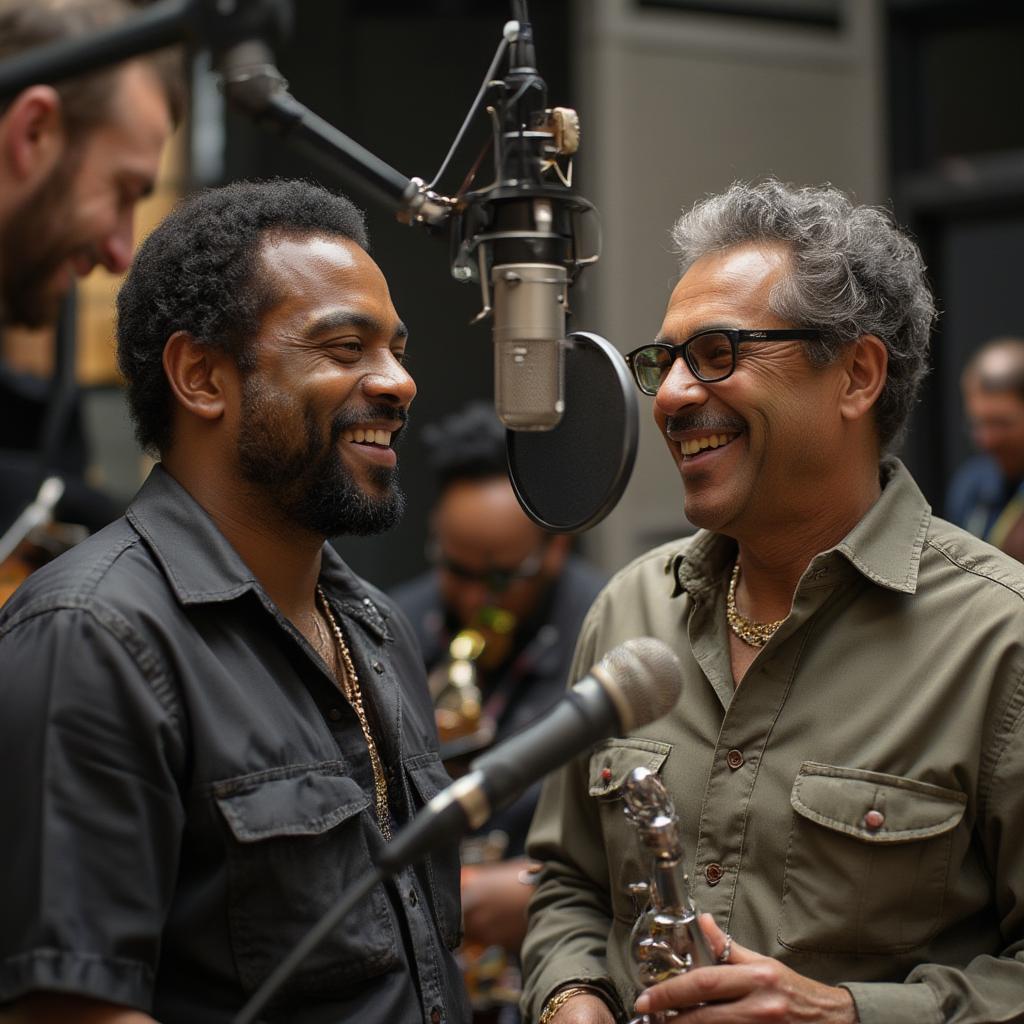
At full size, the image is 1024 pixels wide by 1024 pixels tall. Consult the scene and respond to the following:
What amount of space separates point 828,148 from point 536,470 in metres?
5.08

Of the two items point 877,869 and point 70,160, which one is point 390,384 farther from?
point 877,869

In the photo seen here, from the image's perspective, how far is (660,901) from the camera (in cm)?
214

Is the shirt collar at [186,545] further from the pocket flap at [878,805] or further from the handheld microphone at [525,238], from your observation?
the pocket flap at [878,805]

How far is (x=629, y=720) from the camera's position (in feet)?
5.67

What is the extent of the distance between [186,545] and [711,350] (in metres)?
0.92

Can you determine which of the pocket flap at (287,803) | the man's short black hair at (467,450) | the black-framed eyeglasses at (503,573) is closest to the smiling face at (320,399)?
the pocket flap at (287,803)

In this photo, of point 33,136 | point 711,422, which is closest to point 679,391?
point 711,422

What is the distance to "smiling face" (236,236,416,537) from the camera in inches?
90.8

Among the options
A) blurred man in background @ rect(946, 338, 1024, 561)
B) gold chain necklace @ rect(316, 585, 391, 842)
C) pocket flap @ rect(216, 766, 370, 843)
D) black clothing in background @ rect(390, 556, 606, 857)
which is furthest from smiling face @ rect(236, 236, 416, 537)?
blurred man in background @ rect(946, 338, 1024, 561)

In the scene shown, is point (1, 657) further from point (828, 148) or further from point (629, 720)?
point (828, 148)

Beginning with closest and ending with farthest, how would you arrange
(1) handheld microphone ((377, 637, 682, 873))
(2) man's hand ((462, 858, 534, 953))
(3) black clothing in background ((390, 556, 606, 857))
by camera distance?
1. (1) handheld microphone ((377, 637, 682, 873))
2. (2) man's hand ((462, 858, 534, 953))
3. (3) black clothing in background ((390, 556, 606, 857))

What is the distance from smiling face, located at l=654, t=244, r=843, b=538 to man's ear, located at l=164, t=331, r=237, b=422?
0.72 meters

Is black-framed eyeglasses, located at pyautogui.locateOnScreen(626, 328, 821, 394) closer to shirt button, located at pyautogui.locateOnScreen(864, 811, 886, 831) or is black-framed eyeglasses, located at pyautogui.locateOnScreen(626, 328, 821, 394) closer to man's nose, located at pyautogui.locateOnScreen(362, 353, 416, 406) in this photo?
man's nose, located at pyautogui.locateOnScreen(362, 353, 416, 406)

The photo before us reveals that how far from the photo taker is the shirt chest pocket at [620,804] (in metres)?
2.52
